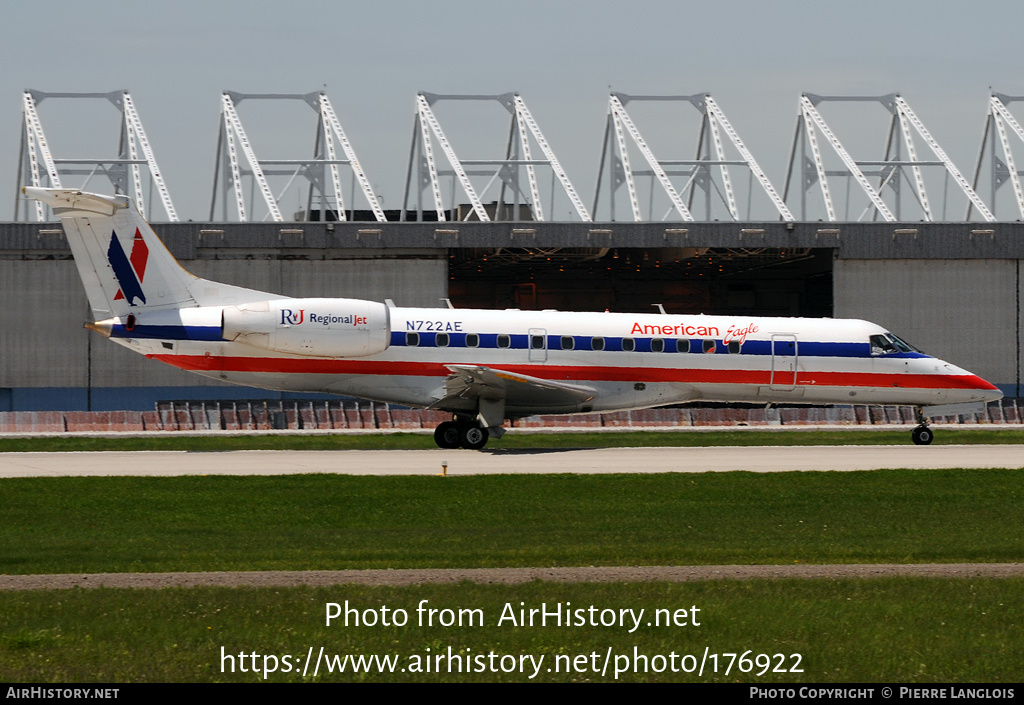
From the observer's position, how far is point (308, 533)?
1702cm

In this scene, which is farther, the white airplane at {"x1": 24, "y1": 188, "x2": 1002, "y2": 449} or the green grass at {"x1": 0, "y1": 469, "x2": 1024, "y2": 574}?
the white airplane at {"x1": 24, "y1": 188, "x2": 1002, "y2": 449}

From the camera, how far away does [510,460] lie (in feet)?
89.6

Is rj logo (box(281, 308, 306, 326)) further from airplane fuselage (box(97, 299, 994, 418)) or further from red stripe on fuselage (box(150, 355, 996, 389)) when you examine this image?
red stripe on fuselage (box(150, 355, 996, 389))

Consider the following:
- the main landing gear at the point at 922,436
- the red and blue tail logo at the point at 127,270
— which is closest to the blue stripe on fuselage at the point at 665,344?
the main landing gear at the point at 922,436

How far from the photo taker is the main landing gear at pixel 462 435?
1187 inches

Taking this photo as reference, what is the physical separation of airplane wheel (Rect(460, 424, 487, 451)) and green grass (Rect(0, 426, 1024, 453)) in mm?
940

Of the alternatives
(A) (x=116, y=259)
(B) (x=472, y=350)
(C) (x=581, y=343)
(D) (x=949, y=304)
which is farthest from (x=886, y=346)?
(D) (x=949, y=304)

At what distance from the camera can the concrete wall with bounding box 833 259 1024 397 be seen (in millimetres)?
53031

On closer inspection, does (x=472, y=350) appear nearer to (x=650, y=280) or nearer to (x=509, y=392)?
(x=509, y=392)

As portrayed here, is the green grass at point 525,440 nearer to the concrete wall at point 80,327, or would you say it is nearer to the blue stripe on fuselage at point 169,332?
the blue stripe on fuselage at point 169,332

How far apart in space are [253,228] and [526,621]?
43146mm

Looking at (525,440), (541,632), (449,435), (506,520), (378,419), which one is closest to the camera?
(541,632)

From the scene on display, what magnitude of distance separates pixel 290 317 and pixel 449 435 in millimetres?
4932

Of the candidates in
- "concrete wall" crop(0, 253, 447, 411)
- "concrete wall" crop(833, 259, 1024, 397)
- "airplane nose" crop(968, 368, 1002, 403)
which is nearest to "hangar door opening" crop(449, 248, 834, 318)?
"concrete wall" crop(833, 259, 1024, 397)
